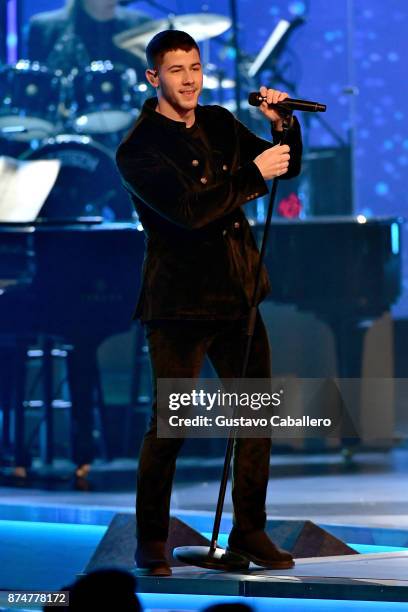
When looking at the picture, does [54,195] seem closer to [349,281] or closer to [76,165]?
[76,165]

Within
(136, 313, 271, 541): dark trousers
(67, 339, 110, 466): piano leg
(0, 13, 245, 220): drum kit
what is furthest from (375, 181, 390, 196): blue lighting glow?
(136, 313, 271, 541): dark trousers

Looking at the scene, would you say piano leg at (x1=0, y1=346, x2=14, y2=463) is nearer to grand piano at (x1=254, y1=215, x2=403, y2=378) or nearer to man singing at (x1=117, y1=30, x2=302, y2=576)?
grand piano at (x1=254, y1=215, x2=403, y2=378)

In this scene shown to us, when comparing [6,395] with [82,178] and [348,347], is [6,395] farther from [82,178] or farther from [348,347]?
[348,347]

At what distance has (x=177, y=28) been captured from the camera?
7.10 meters

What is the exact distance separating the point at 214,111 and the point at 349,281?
2.88m

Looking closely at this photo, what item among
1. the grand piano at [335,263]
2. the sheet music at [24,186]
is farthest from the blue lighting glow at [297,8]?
the sheet music at [24,186]

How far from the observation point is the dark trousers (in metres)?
3.32

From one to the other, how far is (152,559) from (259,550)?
26 cm

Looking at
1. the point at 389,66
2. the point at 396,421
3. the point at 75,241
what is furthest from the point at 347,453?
the point at 389,66

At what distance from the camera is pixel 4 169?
5996mm

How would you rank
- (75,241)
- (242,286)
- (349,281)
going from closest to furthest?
(242,286) → (75,241) → (349,281)

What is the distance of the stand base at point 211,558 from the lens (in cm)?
327

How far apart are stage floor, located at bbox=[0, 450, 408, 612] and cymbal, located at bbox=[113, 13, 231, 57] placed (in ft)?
7.55

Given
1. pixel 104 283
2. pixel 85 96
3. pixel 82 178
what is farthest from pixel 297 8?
pixel 104 283
